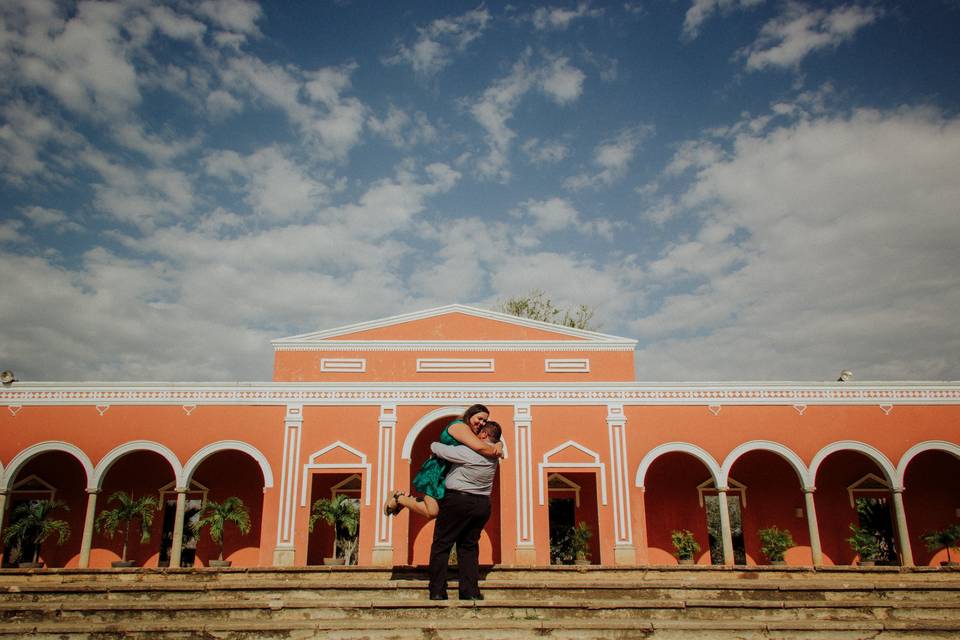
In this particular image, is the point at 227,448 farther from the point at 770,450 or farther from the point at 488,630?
the point at 770,450

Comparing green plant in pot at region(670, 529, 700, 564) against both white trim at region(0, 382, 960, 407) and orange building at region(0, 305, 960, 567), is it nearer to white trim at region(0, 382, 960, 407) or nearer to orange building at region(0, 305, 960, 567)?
orange building at region(0, 305, 960, 567)

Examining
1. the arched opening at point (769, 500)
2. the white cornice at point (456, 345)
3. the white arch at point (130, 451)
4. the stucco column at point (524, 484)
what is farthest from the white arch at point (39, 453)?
the arched opening at point (769, 500)

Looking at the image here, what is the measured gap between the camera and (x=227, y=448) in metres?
14.7

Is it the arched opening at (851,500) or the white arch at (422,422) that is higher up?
the white arch at (422,422)

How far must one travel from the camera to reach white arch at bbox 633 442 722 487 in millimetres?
14711

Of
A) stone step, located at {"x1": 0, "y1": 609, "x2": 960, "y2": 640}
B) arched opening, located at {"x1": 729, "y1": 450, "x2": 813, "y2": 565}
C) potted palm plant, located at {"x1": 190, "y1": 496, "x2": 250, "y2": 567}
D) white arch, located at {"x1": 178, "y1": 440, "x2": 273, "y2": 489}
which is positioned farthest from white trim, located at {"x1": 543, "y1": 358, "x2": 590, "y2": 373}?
stone step, located at {"x1": 0, "y1": 609, "x2": 960, "y2": 640}

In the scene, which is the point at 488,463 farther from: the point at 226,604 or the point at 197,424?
the point at 197,424

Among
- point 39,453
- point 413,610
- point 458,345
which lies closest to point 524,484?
point 458,345

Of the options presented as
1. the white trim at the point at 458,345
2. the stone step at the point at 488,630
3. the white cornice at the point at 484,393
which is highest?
the white trim at the point at 458,345

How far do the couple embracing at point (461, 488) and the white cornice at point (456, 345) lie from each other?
33.5 feet

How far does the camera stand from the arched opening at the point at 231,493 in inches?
602

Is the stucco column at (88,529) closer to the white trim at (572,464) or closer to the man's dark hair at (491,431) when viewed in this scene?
the white trim at (572,464)

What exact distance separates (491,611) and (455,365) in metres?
11.3

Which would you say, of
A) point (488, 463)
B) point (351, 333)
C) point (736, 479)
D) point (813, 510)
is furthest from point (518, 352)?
point (488, 463)
